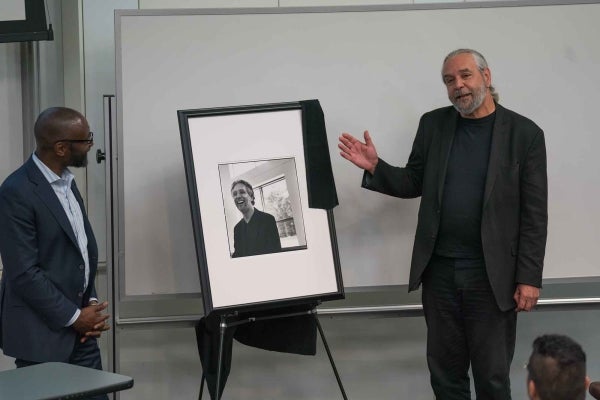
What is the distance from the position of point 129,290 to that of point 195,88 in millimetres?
869

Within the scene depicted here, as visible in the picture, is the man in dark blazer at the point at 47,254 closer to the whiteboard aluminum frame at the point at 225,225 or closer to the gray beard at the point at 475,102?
the whiteboard aluminum frame at the point at 225,225

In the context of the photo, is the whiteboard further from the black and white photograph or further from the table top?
the table top

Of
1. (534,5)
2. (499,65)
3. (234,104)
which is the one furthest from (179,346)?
(534,5)

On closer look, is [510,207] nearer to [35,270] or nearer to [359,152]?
[359,152]

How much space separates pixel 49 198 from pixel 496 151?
1.56m

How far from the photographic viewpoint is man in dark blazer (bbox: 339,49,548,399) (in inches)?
118

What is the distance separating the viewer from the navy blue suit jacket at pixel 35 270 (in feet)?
8.84

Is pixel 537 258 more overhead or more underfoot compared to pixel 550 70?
more underfoot

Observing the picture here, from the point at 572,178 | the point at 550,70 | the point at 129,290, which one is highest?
the point at 550,70

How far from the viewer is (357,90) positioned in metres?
3.49

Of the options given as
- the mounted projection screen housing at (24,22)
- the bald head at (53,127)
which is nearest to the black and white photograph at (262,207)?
the bald head at (53,127)

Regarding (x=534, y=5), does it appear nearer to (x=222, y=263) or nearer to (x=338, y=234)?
(x=338, y=234)

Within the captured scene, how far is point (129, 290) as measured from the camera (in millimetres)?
3404

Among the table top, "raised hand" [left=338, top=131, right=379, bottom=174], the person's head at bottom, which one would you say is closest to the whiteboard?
"raised hand" [left=338, top=131, right=379, bottom=174]
